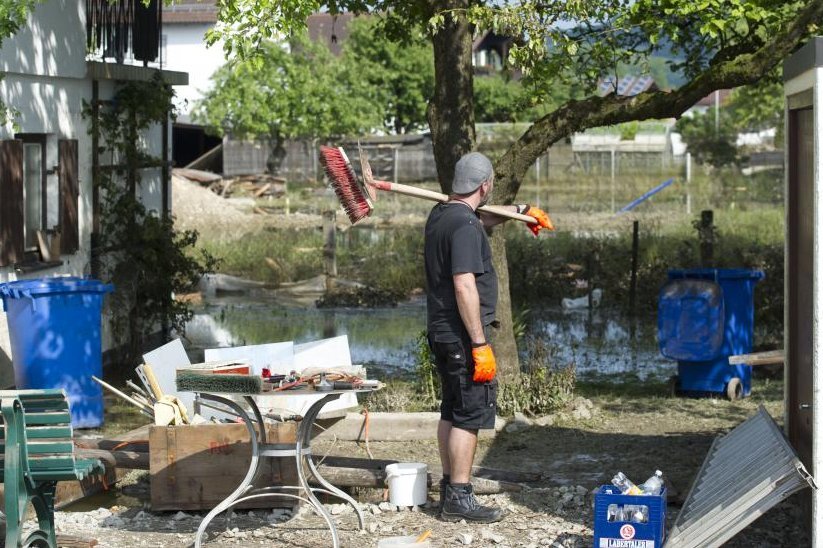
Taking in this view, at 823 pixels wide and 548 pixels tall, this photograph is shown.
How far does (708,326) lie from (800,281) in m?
3.76

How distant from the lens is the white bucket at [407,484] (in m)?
7.82

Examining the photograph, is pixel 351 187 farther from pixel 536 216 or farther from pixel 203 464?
pixel 203 464

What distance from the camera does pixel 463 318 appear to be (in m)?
7.30

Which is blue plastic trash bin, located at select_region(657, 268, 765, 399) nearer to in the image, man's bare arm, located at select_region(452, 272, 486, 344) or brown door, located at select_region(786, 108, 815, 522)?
brown door, located at select_region(786, 108, 815, 522)

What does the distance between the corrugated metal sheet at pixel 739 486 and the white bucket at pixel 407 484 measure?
1570 millimetres

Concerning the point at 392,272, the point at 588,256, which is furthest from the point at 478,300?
the point at 392,272

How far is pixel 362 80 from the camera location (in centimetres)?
4459

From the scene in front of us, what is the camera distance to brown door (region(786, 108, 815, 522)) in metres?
6.81

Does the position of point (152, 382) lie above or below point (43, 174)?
below

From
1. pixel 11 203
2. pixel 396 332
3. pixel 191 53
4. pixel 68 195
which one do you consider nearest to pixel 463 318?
pixel 11 203

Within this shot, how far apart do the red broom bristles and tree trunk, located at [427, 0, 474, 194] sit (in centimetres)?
281

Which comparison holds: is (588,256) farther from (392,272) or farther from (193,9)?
(193,9)

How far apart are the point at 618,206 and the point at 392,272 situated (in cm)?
1599

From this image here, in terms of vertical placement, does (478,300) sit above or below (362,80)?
below
